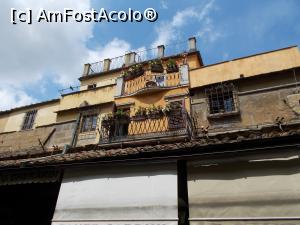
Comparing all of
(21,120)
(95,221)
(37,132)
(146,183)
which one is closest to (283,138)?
(146,183)

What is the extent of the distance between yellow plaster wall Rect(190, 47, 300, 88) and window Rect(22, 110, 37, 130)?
1325cm

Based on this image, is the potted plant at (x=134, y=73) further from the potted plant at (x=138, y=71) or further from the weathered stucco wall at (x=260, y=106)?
the weathered stucco wall at (x=260, y=106)

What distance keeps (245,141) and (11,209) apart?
324 inches

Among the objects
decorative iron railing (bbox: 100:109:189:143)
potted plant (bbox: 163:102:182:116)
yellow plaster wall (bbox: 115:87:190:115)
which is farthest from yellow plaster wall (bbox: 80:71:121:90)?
potted plant (bbox: 163:102:182:116)

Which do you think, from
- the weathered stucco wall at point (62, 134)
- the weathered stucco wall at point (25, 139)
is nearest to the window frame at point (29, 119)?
the weathered stucco wall at point (25, 139)

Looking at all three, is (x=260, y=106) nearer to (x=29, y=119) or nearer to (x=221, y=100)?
(x=221, y=100)

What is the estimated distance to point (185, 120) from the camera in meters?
14.4

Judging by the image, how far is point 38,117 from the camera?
864 inches

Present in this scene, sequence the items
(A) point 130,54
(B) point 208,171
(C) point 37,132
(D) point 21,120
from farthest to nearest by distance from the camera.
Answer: (A) point 130,54 → (D) point 21,120 → (C) point 37,132 → (B) point 208,171

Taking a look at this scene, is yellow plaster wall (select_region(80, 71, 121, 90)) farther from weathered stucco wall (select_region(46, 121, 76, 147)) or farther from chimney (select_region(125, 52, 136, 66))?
weathered stucco wall (select_region(46, 121, 76, 147))

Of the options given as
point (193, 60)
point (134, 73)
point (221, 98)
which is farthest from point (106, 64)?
point (221, 98)

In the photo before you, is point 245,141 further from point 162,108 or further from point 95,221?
point 162,108

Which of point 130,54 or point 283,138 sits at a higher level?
point 130,54

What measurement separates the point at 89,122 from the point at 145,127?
15.9ft
